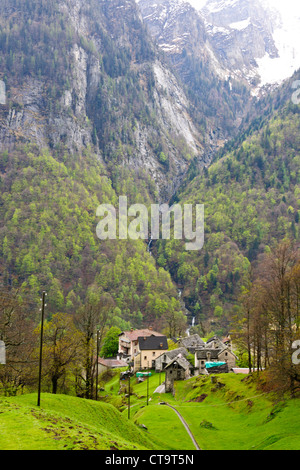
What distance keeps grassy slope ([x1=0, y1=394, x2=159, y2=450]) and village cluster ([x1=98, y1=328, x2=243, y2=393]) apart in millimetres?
40509

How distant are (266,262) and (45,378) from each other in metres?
31.4

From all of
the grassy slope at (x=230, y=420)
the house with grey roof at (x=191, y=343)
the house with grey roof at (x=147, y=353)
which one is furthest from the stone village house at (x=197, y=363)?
the grassy slope at (x=230, y=420)

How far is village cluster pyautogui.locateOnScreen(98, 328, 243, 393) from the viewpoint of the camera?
7431 centimetres

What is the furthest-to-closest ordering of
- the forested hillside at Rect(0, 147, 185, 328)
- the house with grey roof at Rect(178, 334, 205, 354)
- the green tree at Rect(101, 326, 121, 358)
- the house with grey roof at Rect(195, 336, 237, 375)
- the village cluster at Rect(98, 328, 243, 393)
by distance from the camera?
the forested hillside at Rect(0, 147, 185, 328) < the green tree at Rect(101, 326, 121, 358) < the house with grey roof at Rect(178, 334, 205, 354) < the house with grey roof at Rect(195, 336, 237, 375) < the village cluster at Rect(98, 328, 243, 393)

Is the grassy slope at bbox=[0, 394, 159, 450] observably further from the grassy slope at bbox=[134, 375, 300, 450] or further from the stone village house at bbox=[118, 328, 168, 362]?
the stone village house at bbox=[118, 328, 168, 362]

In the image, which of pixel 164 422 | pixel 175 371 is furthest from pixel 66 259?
pixel 164 422

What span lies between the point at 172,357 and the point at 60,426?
63.8m

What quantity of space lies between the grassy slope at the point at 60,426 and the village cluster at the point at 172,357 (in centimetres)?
4051

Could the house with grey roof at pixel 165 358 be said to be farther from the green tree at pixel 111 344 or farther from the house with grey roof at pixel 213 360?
the green tree at pixel 111 344

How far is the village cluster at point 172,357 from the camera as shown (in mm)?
74312

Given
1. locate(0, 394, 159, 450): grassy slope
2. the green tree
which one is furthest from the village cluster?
locate(0, 394, 159, 450): grassy slope

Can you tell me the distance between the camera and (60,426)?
72.7ft

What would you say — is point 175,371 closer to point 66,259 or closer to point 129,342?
point 129,342

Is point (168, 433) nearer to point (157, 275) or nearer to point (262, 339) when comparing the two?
point (262, 339)
